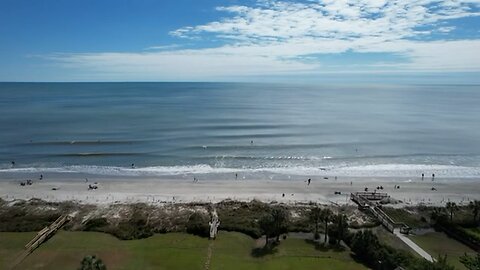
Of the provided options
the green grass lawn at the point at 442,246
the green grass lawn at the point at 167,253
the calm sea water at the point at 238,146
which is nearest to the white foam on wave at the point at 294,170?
the calm sea water at the point at 238,146

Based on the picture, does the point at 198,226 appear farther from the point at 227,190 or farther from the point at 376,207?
the point at 376,207

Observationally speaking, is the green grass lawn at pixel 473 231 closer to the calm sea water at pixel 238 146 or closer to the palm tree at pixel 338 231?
the palm tree at pixel 338 231

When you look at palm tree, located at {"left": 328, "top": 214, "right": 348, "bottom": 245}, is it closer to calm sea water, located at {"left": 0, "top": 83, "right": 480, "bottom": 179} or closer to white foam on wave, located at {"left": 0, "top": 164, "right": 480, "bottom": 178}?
calm sea water, located at {"left": 0, "top": 83, "right": 480, "bottom": 179}

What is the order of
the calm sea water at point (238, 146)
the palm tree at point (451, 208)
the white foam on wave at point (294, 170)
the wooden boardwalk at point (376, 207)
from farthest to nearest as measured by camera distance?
1. the calm sea water at point (238, 146)
2. the white foam on wave at point (294, 170)
3. the palm tree at point (451, 208)
4. the wooden boardwalk at point (376, 207)

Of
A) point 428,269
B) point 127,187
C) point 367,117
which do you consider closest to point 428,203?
point 428,269

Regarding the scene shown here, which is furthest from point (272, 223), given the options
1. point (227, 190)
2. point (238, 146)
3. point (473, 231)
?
point (238, 146)

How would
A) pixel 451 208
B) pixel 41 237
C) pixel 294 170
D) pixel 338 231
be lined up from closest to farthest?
pixel 41 237
pixel 338 231
pixel 451 208
pixel 294 170

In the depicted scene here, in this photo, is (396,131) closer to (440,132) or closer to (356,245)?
(440,132)
